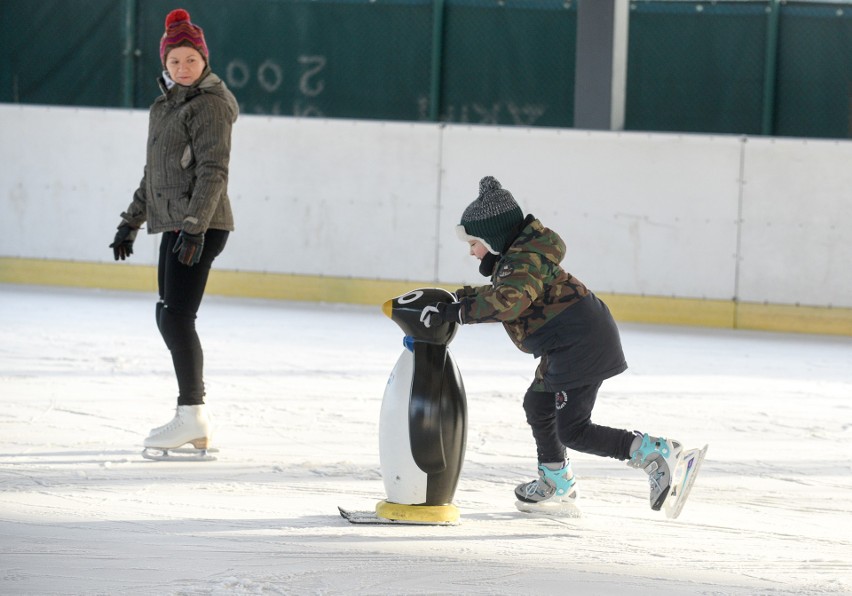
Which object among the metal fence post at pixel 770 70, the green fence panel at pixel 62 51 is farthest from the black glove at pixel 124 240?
the green fence panel at pixel 62 51

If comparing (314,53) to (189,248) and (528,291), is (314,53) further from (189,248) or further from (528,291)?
(528,291)

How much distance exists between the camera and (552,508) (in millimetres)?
4016

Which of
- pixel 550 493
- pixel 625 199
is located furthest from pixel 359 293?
pixel 550 493

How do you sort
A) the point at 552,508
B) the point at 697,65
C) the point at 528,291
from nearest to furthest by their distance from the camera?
the point at 528,291 < the point at 552,508 < the point at 697,65

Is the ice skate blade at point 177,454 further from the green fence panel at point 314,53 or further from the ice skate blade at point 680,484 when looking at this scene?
A: the green fence panel at point 314,53

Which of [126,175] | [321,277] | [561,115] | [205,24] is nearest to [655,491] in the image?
[321,277]

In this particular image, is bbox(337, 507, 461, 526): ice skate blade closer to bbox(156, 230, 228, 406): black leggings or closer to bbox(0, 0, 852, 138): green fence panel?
bbox(156, 230, 228, 406): black leggings

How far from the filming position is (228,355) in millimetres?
7266

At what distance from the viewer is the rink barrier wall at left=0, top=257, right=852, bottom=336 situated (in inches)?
354

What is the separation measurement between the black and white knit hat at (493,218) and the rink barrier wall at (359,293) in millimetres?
5381

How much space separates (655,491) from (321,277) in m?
6.13

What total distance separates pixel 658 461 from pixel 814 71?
8719 millimetres

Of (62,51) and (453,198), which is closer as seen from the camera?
(453,198)

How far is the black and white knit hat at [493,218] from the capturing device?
385 cm
